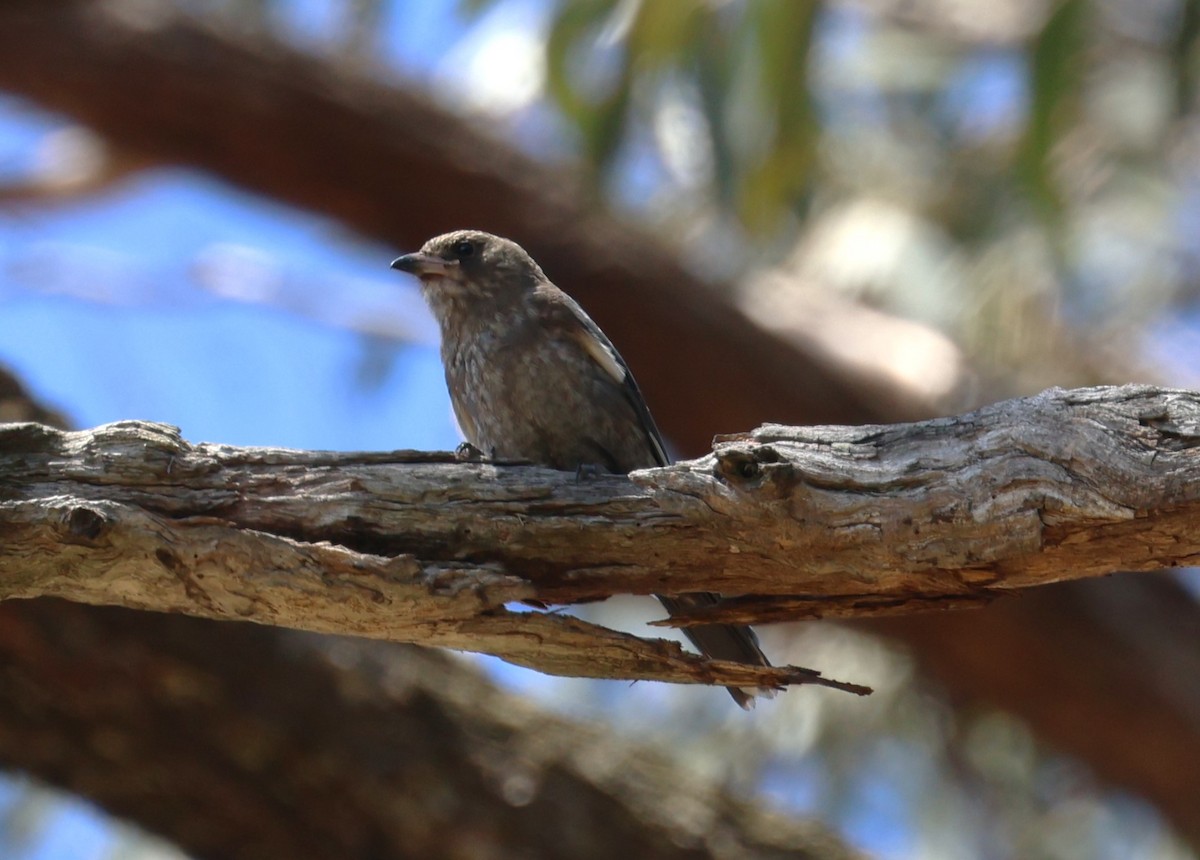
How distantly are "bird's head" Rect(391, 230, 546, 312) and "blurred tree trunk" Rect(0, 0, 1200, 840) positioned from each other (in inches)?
115

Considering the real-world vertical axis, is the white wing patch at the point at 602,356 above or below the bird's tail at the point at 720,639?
above

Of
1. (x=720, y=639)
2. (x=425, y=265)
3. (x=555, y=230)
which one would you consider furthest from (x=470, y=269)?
(x=555, y=230)

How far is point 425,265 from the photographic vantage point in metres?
5.39

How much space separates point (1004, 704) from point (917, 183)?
18.9 ft

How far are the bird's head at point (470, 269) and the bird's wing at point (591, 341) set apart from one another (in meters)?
0.14

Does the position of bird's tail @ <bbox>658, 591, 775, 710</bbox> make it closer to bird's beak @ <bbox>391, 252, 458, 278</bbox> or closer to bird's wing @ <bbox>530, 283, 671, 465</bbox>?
bird's wing @ <bbox>530, 283, 671, 465</bbox>

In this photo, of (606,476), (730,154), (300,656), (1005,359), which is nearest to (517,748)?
(300,656)

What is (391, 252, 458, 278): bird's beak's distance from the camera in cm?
537

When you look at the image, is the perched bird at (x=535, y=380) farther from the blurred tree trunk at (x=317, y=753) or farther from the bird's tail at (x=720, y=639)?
the blurred tree trunk at (x=317, y=753)

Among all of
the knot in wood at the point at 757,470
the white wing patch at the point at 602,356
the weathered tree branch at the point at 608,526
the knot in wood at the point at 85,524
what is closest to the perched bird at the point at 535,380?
the white wing patch at the point at 602,356

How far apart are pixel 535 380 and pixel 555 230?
374 cm

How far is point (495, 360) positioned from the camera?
4.97 metres

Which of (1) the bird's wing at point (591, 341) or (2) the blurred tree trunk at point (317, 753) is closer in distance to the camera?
(1) the bird's wing at point (591, 341)

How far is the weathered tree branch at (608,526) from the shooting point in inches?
131
